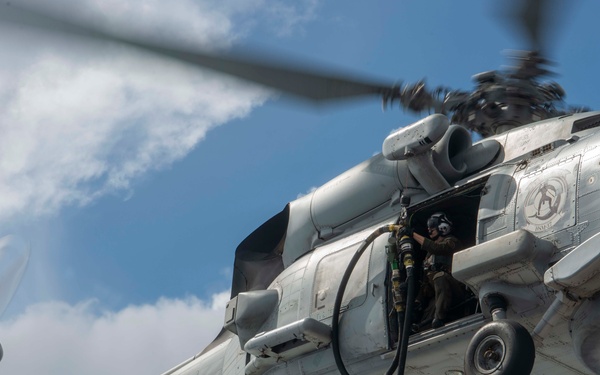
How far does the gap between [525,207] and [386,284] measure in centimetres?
136

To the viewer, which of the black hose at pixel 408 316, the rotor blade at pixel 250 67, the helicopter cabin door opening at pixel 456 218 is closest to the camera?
the rotor blade at pixel 250 67

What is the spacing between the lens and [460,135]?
8609 millimetres

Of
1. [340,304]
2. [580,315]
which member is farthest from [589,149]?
[340,304]

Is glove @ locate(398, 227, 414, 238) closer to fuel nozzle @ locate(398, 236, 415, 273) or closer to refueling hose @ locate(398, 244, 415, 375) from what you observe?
fuel nozzle @ locate(398, 236, 415, 273)

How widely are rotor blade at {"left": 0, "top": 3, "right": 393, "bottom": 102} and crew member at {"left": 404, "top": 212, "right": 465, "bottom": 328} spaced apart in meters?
1.46

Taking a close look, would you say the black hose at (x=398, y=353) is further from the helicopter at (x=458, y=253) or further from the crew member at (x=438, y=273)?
the crew member at (x=438, y=273)

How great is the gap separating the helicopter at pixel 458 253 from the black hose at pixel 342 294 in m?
0.02

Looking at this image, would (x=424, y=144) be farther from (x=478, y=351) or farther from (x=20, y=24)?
(x=20, y=24)

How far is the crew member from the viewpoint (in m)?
7.65

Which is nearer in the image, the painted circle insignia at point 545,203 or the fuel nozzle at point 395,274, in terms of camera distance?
the painted circle insignia at point 545,203

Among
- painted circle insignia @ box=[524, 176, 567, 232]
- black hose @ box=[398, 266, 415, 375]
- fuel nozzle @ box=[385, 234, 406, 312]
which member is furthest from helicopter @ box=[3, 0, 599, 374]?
black hose @ box=[398, 266, 415, 375]

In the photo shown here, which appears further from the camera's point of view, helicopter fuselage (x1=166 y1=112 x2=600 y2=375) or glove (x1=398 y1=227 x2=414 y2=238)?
glove (x1=398 y1=227 x2=414 y2=238)

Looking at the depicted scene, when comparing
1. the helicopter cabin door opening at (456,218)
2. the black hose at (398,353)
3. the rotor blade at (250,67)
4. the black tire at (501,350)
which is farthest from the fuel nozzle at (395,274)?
the rotor blade at (250,67)

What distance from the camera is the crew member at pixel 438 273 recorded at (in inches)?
301
